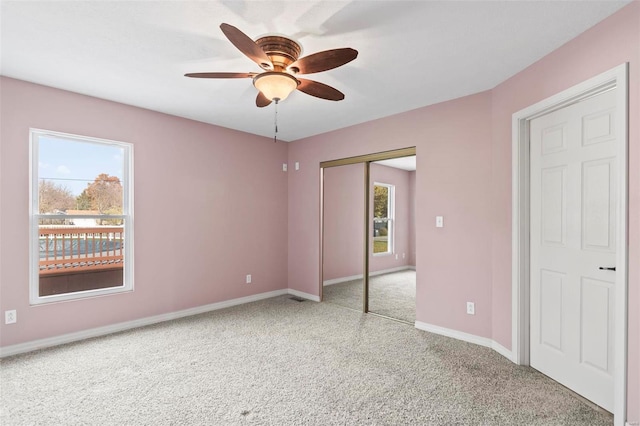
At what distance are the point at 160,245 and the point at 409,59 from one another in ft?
11.0

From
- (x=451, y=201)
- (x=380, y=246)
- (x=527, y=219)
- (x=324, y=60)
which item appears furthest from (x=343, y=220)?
(x=324, y=60)

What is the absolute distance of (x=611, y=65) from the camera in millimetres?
2010

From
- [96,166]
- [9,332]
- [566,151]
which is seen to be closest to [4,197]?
[96,166]

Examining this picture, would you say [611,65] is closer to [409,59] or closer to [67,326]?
[409,59]

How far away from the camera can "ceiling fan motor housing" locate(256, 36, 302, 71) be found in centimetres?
214

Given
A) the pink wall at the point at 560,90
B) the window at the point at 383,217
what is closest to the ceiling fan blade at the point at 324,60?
the pink wall at the point at 560,90

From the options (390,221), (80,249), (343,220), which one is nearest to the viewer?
(80,249)

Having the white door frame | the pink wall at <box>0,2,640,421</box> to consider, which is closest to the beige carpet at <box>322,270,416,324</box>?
the pink wall at <box>0,2,640,421</box>

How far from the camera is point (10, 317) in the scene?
9.76ft

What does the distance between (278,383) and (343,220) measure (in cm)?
328

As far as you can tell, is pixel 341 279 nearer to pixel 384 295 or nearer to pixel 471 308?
pixel 384 295

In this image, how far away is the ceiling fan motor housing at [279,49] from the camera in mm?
2139

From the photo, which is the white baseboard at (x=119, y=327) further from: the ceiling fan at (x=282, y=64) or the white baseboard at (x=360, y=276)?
the ceiling fan at (x=282, y=64)

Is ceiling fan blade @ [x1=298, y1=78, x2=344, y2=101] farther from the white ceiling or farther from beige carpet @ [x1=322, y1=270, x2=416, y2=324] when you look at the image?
beige carpet @ [x1=322, y1=270, x2=416, y2=324]
